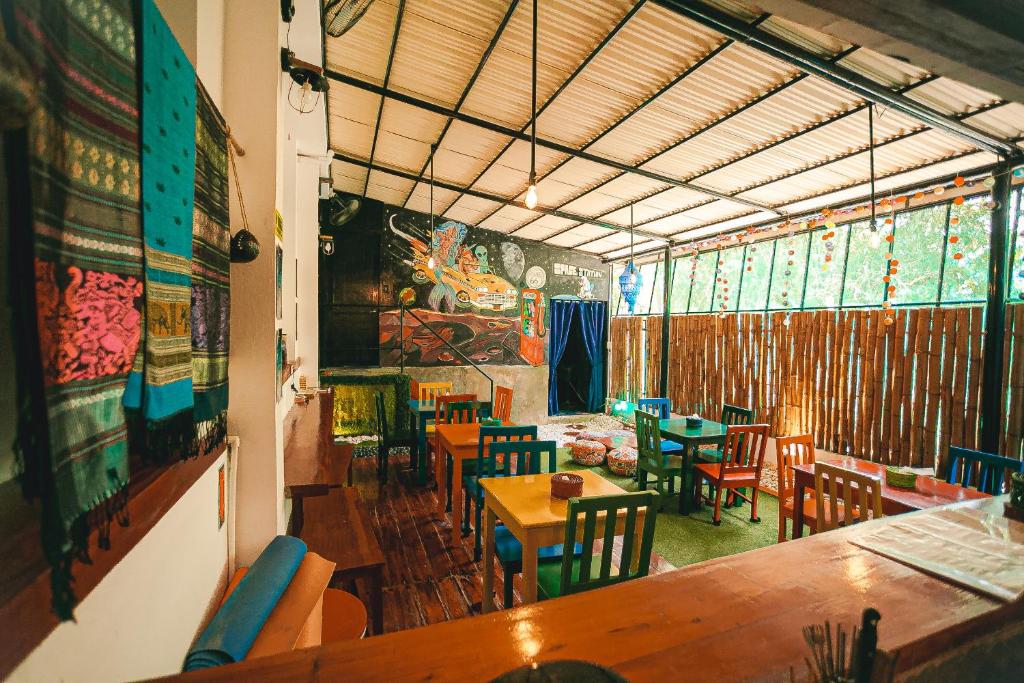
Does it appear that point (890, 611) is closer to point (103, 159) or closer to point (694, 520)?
point (103, 159)

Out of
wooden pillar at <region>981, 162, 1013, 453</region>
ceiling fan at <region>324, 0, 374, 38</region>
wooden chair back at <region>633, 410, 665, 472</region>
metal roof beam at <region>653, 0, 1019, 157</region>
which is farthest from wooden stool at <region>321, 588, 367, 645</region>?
wooden pillar at <region>981, 162, 1013, 453</region>

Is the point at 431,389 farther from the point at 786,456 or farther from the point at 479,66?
the point at 786,456

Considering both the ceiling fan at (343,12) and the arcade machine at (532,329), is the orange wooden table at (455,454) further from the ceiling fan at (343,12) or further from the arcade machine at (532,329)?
the arcade machine at (532,329)

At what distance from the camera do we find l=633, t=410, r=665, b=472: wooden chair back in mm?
4211

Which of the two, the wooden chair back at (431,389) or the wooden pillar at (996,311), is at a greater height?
the wooden pillar at (996,311)

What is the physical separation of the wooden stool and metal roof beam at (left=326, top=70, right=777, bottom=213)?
4.46 m

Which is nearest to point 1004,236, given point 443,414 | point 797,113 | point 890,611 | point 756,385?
point 797,113

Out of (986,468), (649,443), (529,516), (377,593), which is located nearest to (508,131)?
(649,443)

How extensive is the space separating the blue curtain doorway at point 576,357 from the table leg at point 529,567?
23.1ft

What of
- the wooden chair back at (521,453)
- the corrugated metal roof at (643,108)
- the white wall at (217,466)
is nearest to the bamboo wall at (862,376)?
the corrugated metal roof at (643,108)

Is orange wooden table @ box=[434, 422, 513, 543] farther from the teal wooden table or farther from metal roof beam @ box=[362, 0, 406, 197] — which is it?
metal roof beam @ box=[362, 0, 406, 197]

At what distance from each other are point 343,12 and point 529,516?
3.62 meters

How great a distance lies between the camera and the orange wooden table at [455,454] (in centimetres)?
362

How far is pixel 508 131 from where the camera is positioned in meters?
4.69
